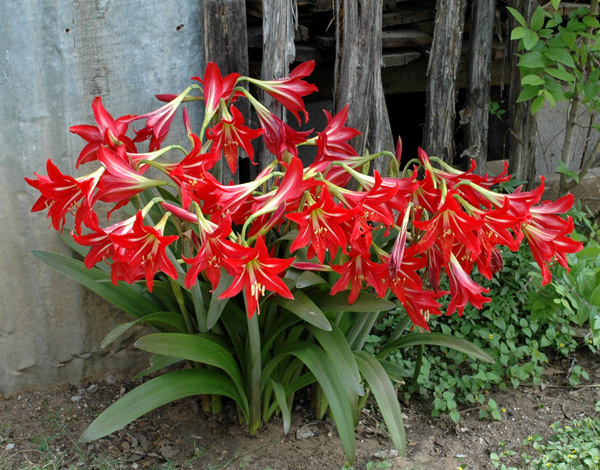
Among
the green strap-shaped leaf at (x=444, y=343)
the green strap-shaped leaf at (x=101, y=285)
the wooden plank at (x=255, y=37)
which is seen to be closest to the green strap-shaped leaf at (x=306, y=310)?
the green strap-shaped leaf at (x=444, y=343)

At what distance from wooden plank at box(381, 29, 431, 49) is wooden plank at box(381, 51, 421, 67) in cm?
4

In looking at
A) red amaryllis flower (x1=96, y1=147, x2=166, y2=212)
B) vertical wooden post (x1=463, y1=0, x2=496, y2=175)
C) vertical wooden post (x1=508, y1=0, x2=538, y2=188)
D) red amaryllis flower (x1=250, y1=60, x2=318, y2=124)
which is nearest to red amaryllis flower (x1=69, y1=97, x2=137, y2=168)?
red amaryllis flower (x1=96, y1=147, x2=166, y2=212)

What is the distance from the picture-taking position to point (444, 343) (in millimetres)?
2383

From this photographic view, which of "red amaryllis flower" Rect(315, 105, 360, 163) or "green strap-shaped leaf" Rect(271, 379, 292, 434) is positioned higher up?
"red amaryllis flower" Rect(315, 105, 360, 163)

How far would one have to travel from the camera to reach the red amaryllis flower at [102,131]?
200 centimetres

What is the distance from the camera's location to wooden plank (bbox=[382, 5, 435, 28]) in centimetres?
311

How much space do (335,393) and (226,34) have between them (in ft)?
4.77

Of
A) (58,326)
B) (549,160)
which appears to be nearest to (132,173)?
(58,326)

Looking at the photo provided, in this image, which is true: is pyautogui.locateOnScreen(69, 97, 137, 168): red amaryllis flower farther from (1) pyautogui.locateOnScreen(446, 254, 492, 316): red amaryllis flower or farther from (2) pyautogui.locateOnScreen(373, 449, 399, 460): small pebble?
(2) pyautogui.locateOnScreen(373, 449, 399, 460): small pebble

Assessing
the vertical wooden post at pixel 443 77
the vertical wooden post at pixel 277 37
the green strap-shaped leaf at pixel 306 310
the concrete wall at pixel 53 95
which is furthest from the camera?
the vertical wooden post at pixel 443 77

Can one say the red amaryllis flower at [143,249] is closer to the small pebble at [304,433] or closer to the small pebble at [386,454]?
the small pebble at [304,433]

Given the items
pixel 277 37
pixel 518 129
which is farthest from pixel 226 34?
pixel 518 129

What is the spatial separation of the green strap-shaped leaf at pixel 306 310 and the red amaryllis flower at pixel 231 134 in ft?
1.53

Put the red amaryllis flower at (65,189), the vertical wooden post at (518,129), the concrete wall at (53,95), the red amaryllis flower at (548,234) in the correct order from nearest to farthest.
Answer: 1. the red amaryllis flower at (65,189)
2. the red amaryllis flower at (548,234)
3. the concrete wall at (53,95)
4. the vertical wooden post at (518,129)
